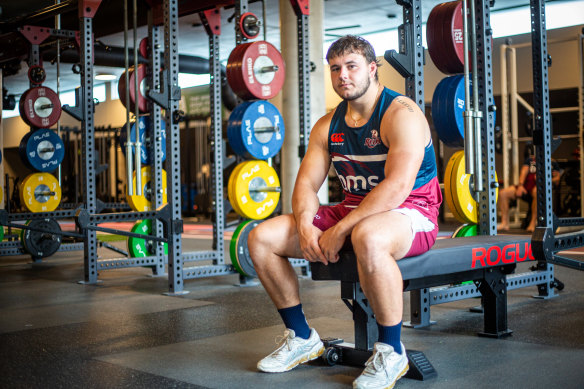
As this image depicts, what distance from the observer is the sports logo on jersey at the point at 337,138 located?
7.48ft

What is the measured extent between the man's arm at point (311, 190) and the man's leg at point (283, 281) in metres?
0.06

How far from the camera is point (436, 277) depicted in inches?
98.5

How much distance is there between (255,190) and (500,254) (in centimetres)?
215

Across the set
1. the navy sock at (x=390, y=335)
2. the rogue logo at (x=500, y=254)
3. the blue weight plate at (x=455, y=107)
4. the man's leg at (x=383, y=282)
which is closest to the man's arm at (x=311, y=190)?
the man's leg at (x=383, y=282)

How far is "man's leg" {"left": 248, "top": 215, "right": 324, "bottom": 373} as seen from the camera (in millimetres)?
2223

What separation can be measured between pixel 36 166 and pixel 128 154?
185 centimetres

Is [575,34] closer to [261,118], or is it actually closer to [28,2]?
[261,118]

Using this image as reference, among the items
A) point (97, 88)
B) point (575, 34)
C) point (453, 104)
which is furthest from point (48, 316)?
point (97, 88)

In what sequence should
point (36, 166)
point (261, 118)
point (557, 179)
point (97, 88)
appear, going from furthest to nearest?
point (97, 88)
point (557, 179)
point (36, 166)
point (261, 118)

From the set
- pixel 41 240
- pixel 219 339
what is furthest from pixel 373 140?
pixel 41 240

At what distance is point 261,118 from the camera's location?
438 centimetres

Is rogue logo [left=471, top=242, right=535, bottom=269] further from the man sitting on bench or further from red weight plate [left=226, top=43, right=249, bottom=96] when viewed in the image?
red weight plate [left=226, top=43, right=249, bottom=96]

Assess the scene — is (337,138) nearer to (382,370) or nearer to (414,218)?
(414,218)

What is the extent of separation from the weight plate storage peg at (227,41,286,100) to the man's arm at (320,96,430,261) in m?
2.27
